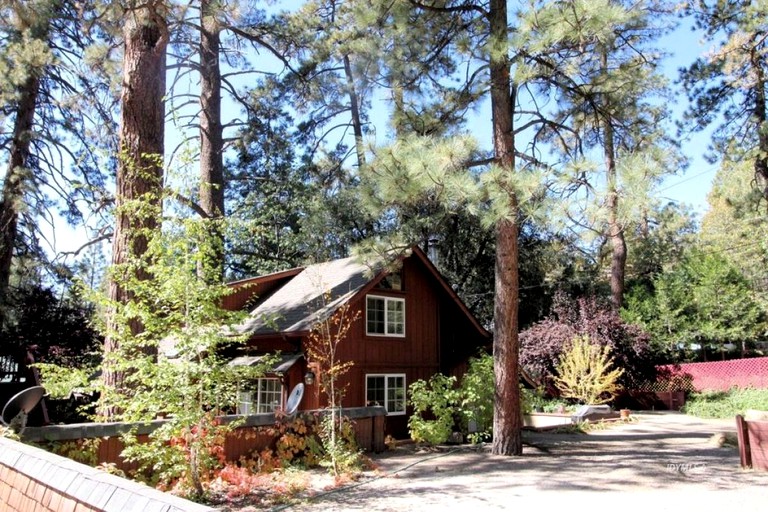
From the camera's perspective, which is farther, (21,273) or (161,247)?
(21,273)

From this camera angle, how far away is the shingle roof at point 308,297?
1399 centimetres

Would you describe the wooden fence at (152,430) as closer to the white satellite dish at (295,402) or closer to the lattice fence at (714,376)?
the white satellite dish at (295,402)

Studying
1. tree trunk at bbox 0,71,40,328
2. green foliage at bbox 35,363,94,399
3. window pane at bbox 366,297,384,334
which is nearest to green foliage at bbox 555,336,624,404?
A: window pane at bbox 366,297,384,334

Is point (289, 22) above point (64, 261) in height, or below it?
above

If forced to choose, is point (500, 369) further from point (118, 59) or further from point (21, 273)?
point (21, 273)

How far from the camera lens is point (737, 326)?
2594cm

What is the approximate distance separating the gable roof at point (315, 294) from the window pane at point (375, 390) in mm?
2484

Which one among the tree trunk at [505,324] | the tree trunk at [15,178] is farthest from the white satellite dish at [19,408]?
the tree trunk at [15,178]

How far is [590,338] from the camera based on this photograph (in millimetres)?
21812

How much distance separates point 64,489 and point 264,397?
476 inches

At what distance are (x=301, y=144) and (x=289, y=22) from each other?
967cm

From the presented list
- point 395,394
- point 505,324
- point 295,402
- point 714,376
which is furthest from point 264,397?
point 714,376

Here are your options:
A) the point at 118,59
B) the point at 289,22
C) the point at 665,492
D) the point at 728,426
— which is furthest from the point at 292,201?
the point at 665,492

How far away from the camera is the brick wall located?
2.80 meters
